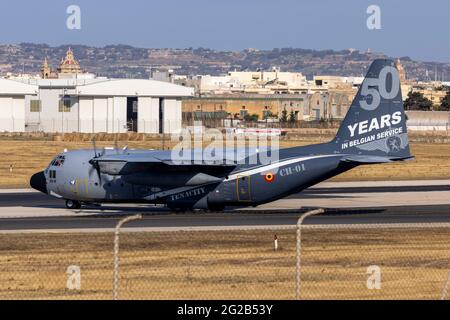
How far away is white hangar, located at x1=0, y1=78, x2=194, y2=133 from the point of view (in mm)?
114125

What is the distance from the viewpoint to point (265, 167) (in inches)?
1660

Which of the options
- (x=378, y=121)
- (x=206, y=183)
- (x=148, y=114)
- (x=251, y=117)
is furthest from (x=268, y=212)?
(x=251, y=117)

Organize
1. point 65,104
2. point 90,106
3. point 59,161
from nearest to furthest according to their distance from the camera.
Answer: point 59,161 < point 90,106 < point 65,104

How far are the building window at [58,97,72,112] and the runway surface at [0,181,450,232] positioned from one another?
64583 millimetres

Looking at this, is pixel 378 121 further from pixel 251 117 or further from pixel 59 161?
pixel 251 117

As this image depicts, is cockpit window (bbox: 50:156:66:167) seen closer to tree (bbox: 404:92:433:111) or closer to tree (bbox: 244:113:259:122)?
tree (bbox: 244:113:259:122)

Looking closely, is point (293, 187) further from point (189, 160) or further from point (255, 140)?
point (255, 140)

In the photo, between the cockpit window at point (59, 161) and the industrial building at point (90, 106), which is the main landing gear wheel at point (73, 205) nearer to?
the cockpit window at point (59, 161)

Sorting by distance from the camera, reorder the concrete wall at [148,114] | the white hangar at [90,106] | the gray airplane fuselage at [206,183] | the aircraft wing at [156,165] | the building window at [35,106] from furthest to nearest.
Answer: the building window at [35,106] < the concrete wall at [148,114] < the white hangar at [90,106] < the aircraft wing at [156,165] < the gray airplane fuselage at [206,183]

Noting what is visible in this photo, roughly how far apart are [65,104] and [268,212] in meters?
79.8

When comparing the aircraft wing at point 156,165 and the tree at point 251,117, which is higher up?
the aircraft wing at point 156,165

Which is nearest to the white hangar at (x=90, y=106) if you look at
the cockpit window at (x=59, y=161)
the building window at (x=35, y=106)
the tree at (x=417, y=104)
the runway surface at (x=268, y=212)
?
the building window at (x=35, y=106)

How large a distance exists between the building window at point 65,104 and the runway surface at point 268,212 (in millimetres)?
64583

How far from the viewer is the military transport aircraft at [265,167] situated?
42188mm
